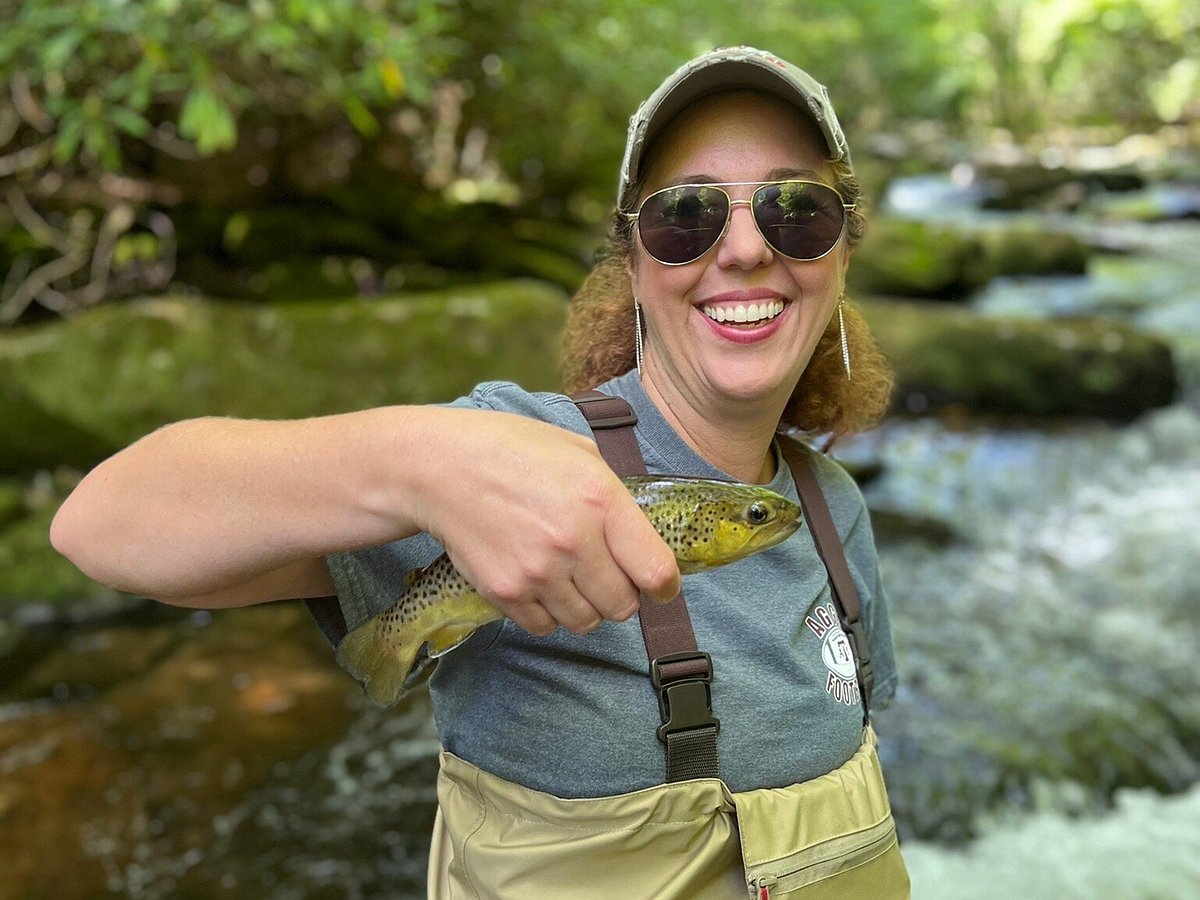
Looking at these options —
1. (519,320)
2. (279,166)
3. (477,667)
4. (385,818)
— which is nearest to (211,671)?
(385,818)

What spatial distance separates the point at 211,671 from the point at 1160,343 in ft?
26.8

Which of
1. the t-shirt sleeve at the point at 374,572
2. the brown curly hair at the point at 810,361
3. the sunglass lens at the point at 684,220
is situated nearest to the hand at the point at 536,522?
the t-shirt sleeve at the point at 374,572

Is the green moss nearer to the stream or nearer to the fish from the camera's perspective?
the stream

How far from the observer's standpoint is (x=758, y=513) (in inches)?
57.9

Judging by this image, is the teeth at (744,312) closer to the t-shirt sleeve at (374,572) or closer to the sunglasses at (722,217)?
the sunglasses at (722,217)

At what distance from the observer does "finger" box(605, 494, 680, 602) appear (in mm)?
1087

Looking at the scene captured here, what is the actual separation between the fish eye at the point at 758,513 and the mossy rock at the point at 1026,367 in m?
8.46

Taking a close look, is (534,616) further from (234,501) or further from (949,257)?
(949,257)

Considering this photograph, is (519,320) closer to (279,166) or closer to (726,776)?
(279,166)

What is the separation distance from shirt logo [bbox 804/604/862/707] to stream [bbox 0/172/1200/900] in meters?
2.92

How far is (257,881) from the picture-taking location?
4324 mm

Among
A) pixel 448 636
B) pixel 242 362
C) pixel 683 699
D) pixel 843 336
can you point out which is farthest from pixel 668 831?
pixel 242 362

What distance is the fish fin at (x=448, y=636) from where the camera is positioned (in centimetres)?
145

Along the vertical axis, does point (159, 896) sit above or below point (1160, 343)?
below
